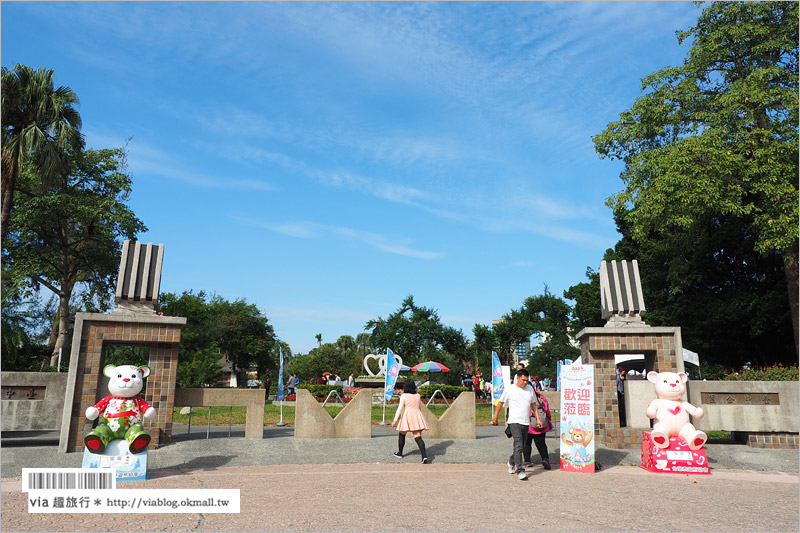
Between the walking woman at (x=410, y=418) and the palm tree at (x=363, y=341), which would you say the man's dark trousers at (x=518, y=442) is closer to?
the walking woman at (x=410, y=418)

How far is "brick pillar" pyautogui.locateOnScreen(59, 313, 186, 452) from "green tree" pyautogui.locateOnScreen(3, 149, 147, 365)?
1589cm

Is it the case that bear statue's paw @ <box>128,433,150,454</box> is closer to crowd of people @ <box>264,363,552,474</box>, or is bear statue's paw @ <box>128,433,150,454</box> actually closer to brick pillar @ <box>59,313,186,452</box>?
brick pillar @ <box>59,313,186,452</box>

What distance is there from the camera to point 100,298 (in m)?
29.3

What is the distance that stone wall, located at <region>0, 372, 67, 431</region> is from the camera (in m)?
10.7

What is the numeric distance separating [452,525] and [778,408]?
9388 millimetres

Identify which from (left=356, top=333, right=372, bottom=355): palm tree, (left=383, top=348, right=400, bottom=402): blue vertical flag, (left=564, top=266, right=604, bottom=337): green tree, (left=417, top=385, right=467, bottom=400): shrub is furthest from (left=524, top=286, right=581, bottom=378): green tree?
(left=356, top=333, right=372, bottom=355): palm tree

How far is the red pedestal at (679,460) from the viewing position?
9.11m

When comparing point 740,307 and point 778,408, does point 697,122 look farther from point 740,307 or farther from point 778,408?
point 778,408

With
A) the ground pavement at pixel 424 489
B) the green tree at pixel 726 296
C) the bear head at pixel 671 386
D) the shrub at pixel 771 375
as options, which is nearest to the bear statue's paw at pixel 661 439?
the ground pavement at pixel 424 489

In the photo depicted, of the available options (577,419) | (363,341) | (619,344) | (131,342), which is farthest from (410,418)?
(363,341)

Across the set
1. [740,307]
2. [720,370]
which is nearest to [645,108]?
[740,307]

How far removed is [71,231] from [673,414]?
2808 cm

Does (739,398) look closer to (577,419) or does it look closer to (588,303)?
(577,419)

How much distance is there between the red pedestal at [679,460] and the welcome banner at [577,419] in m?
1.17
